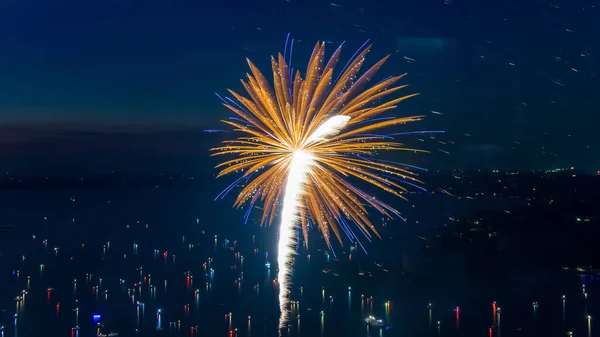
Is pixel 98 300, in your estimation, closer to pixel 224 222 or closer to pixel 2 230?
pixel 2 230

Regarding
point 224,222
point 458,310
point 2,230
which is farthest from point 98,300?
point 224,222

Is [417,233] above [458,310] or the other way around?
above

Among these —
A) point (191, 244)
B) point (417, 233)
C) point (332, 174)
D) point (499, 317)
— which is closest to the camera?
point (332, 174)

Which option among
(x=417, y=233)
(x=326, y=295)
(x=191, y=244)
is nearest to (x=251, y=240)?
(x=191, y=244)

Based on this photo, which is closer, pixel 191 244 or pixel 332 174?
pixel 332 174

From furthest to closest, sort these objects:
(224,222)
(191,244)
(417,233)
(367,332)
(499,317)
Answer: (224,222) < (417,233) < (191,244) < (499,317) < (367,332)

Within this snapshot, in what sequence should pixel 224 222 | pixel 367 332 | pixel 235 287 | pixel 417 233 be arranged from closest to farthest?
1. pixel 367 332
2. pixel 235 287
3. pixel 417 233
4. pixel 224 222

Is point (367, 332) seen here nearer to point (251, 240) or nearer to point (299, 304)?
point (299, 304)

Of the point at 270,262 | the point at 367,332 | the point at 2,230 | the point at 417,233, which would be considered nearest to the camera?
the point at 367,332

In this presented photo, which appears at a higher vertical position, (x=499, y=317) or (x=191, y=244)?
(x=191, y=244)
